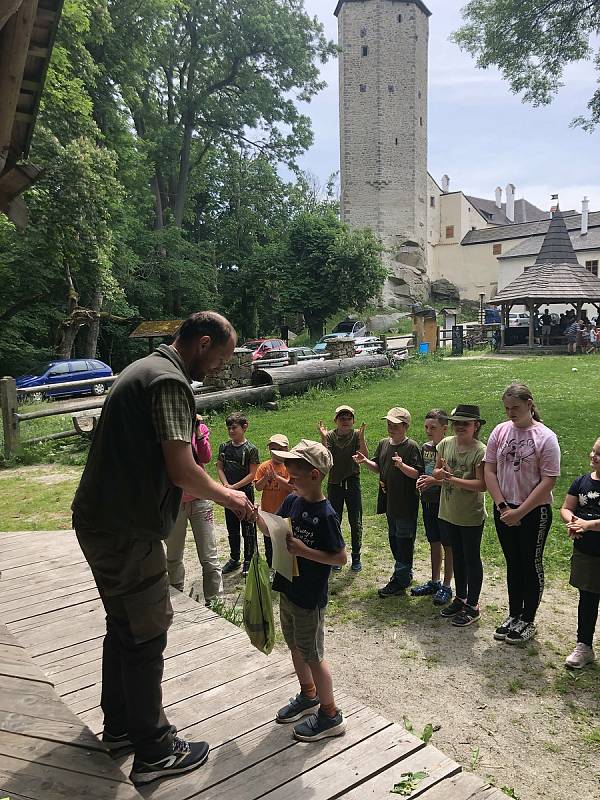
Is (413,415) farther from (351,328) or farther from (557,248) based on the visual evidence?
(351,328)

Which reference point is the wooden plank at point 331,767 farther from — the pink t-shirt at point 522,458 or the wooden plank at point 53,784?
the pink t-shirt at point 522,458

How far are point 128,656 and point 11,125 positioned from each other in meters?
4.59

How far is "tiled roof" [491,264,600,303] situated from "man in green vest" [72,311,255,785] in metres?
25.6

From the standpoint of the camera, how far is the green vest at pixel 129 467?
2.32m

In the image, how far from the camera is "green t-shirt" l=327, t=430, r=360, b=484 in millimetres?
5973

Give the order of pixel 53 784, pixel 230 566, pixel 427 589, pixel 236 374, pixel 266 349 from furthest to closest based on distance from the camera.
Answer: pixel 266 349 → pixel 236 374 → pixel 230 566 → pixel 427 589 → pixel 53 784

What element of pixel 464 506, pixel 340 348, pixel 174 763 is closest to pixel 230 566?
pixel 464 506

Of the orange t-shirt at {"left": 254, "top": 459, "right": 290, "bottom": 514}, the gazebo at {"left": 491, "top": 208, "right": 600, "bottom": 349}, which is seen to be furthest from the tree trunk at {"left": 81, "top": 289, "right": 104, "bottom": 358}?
the orange t-shirt at {"left": 254, "top": 459, "right": 290, "bottom": 514}

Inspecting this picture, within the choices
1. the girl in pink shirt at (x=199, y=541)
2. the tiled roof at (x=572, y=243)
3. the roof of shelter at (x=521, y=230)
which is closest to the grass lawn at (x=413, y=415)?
the girl in pink shirt at (x=199, y=541)

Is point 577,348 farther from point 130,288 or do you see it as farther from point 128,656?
point 128,656

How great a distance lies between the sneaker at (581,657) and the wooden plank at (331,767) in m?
1.85

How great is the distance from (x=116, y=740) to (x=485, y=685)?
2447 mm

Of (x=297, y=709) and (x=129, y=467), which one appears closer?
(x=129, y=467)

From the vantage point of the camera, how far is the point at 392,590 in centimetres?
533
